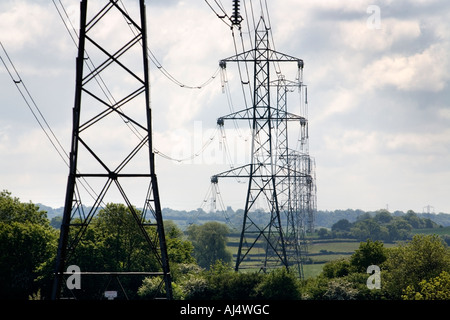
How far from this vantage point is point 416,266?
239 feet

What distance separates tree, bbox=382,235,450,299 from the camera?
71250 mm

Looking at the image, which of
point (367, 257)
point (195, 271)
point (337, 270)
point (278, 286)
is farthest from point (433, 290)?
point (195, 271)

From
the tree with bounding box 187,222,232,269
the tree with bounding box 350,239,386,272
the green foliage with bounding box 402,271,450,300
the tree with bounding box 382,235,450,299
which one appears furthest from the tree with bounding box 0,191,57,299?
the tree with bounding box 187,222,232,269

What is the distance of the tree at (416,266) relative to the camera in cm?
7125

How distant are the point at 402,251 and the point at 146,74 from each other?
48.7 m

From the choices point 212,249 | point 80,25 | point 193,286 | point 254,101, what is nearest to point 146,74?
point 80,25

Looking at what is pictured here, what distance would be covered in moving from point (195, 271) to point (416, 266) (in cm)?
3335

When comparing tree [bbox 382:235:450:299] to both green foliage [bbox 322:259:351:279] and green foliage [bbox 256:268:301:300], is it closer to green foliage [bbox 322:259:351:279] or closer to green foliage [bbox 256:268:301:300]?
green foliage [bbox 322:259:351:279]

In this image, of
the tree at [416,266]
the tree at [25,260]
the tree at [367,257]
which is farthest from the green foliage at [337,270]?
the tree at [25,260]

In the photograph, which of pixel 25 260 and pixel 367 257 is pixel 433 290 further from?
pixel 25 260

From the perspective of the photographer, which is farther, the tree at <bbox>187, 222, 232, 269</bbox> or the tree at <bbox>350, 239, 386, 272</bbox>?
the tree at <bbox>187, 222, 232, 269</bbox>

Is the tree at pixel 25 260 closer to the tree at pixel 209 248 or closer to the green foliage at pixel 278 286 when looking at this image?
the green foliage at pixel 278 286

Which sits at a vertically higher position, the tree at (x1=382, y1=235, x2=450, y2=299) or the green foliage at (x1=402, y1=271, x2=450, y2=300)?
the tree at (x1=382, y1=235, x2=450, y2=299)
